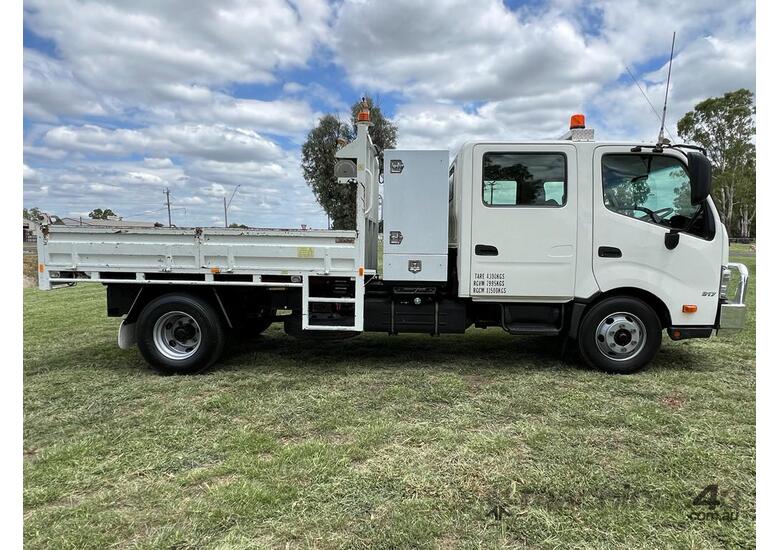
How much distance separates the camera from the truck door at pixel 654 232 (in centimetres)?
491

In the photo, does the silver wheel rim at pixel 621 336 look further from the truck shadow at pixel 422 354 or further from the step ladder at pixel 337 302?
the step ladder at pixel 337 302

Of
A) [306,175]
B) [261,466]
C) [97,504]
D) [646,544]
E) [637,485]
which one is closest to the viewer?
[646,544]

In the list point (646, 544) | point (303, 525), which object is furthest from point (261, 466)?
point (646, 544)

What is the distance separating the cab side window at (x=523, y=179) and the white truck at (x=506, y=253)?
14 millimetres

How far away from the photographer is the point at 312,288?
529cm

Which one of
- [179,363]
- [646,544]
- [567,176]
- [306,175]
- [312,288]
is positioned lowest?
[646,544]

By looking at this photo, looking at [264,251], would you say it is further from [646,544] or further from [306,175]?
[306,175]

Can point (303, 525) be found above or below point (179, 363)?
below

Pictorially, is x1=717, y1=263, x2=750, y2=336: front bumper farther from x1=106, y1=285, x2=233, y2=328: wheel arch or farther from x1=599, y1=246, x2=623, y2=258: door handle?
x1=106, y1=285, x2=233, y2=328: wheel arch

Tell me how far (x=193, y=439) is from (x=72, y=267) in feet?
8.90

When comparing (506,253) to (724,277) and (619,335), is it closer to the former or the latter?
(619,335)

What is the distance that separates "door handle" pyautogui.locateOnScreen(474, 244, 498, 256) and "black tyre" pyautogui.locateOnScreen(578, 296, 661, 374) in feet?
3.98

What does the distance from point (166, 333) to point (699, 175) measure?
18.7ft

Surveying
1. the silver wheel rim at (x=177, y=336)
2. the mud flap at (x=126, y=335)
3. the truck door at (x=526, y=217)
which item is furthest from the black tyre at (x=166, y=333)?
the truck door at (x=526, y=217)
